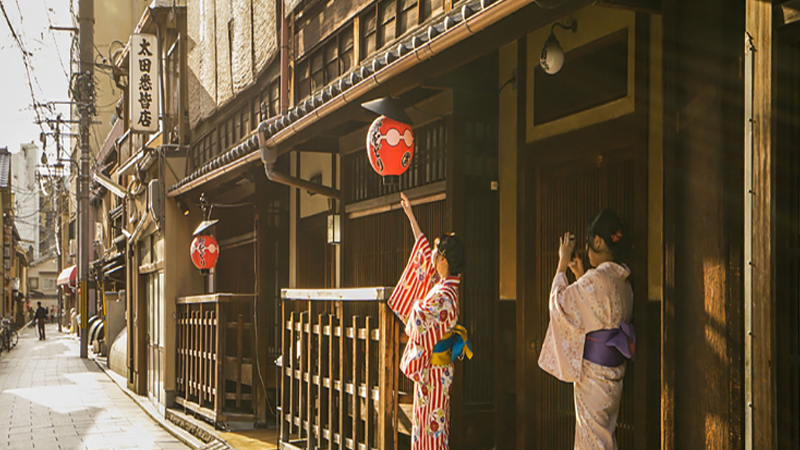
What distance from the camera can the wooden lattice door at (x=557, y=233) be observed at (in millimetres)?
6586

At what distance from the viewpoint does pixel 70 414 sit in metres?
17.9

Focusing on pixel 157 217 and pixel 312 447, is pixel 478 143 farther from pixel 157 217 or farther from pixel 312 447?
pixel 157 217

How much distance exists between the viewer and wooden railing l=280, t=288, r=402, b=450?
842 cm

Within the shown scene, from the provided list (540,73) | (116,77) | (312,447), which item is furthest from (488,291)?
(116,77)

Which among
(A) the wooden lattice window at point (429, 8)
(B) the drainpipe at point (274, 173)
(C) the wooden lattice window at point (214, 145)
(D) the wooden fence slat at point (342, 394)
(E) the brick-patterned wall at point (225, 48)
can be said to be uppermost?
(E) the brick-patterned wall at point (225, 48)

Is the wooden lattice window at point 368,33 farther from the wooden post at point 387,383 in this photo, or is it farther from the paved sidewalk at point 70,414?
the paved sidewalk at point 70,414

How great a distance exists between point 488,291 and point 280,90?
6.65m

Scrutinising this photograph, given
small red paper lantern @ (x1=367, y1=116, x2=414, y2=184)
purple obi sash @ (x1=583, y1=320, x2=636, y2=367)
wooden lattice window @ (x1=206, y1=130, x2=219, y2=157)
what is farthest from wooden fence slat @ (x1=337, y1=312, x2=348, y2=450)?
wooden lattice window @ (x1=206, y1=130, x2=219, y2=157)

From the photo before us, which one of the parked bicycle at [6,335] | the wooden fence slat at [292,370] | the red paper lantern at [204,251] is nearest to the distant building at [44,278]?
the parked bicycle at [6,335]

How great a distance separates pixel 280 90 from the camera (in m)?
13.9

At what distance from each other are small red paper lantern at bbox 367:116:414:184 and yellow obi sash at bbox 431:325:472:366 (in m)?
1.72

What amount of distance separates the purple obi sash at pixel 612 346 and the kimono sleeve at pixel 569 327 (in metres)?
0.09

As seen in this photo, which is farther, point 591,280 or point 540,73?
point 540,73

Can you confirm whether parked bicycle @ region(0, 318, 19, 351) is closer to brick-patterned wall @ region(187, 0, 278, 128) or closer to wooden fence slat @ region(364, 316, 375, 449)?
brick-patterned wall @ region(187, 0, 278, 128)
